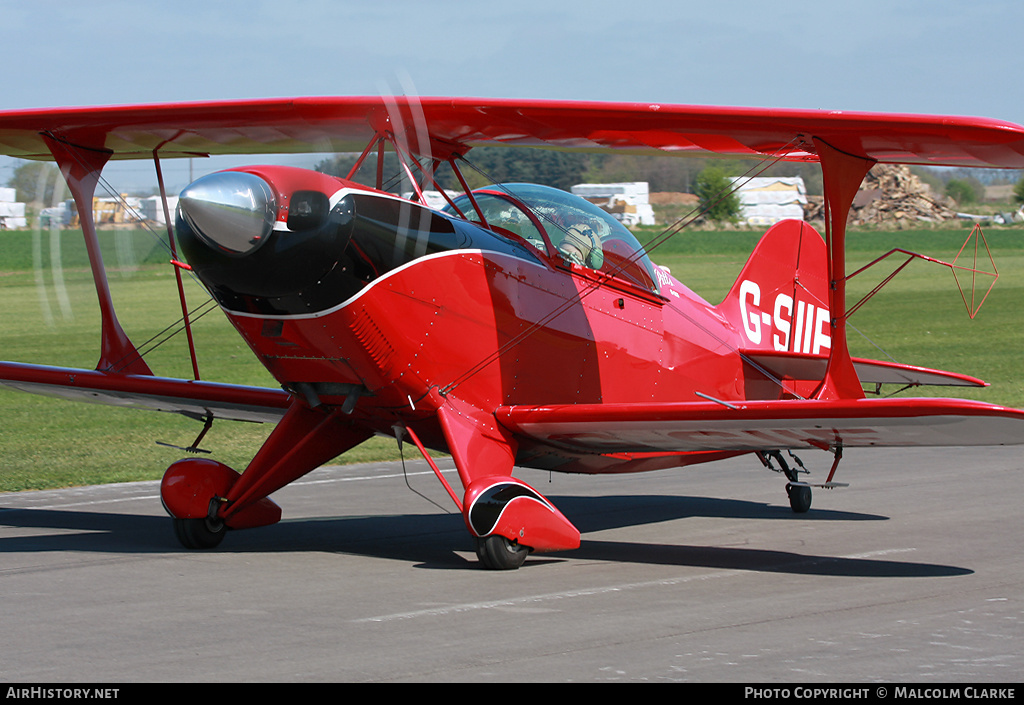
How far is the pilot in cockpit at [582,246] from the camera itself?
9125 mm

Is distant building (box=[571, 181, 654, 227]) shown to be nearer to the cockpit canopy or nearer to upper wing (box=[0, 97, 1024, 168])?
the cockpit canopy

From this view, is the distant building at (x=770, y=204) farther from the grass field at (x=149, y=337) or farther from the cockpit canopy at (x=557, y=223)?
the cockpit canopy at (x=557, y=223)

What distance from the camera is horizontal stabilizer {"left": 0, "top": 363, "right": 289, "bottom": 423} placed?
9.64 meters

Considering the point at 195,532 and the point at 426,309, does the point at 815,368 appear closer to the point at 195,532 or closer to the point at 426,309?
the point at 426,309

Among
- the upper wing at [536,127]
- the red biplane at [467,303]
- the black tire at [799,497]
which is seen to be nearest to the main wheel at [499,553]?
the red biplane at [467,303]

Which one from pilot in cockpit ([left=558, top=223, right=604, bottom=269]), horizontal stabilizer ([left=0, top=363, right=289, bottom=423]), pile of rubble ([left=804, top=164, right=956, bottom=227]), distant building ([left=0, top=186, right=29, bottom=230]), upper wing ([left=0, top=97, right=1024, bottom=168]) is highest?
upper wing ([left=0, top=97, right=1024, bottom=168])

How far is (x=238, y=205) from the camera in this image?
6.86 metres

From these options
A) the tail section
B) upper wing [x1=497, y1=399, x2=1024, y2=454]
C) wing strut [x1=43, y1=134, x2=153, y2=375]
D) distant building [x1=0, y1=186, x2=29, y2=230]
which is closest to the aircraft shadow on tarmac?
upper wing [x1=497, y1=399, x2=1024, y2=454]

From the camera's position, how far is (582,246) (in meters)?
9.25

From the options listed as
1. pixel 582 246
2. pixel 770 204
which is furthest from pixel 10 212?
pixel 770 204

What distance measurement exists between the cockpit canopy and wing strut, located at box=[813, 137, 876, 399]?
1585 millimetres

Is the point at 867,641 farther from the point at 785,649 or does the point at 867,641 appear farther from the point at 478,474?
the point at 478,474

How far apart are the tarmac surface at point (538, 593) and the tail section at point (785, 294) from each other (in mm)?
1517
